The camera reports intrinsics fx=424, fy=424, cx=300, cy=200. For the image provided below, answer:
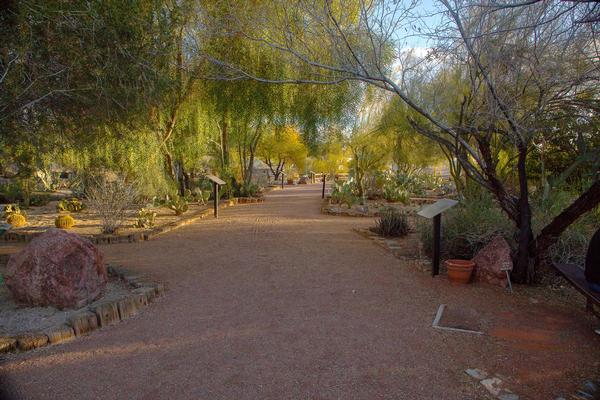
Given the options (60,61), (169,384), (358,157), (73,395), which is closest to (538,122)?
(169,384)

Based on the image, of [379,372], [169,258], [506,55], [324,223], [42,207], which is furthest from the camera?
[42,207]

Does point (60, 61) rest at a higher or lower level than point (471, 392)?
higher

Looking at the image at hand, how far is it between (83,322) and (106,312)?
253 mm

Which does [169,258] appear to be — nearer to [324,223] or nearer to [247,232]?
[247,232]

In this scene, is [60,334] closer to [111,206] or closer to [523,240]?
[523,240]

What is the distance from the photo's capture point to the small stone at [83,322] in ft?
13.0

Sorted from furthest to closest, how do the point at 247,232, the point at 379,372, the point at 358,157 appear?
the point at 358,157 < the point at 247,232 < the point at 379,372

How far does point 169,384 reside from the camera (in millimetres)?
3043

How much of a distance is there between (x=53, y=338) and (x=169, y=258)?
3.39 m

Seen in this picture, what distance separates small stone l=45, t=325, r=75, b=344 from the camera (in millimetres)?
3758

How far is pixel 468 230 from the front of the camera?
256 inches

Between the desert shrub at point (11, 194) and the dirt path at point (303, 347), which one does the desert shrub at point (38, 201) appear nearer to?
the desert shrub at point (11, 194)

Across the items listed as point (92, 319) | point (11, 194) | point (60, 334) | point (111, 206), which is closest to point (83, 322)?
point (92, 319)

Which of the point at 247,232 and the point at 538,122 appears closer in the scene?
the point at 538,122
